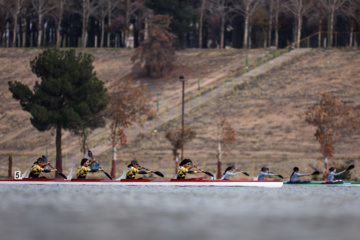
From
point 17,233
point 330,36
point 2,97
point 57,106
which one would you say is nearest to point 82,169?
point 57,106

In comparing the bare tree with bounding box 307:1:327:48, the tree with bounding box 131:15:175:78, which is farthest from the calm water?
the bare tree with bounding box 307:1:327:48

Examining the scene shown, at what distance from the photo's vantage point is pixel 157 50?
101 m

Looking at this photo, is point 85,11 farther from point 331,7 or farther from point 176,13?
point 331,7

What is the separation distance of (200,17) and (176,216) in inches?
3755

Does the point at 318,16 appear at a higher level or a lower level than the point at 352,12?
lower

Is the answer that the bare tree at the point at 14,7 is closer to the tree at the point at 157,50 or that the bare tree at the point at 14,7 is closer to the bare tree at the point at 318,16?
the tree at the point at 157,50

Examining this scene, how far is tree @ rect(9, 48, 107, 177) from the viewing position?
61062 mm

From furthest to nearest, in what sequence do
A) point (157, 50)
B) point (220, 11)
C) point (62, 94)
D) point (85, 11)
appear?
point (85, 11) → point (220, 11) → point (157, 50) → point (62, 94)

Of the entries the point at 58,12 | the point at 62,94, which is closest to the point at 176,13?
the point at 58,12

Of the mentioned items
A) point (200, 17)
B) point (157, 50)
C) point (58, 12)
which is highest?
point (58, 12)

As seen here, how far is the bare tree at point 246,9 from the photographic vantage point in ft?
372

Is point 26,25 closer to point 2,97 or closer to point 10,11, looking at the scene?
point 10,11

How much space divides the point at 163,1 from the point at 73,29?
2322 centimetres

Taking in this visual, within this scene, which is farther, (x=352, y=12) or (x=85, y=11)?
(x=85, y=11)
